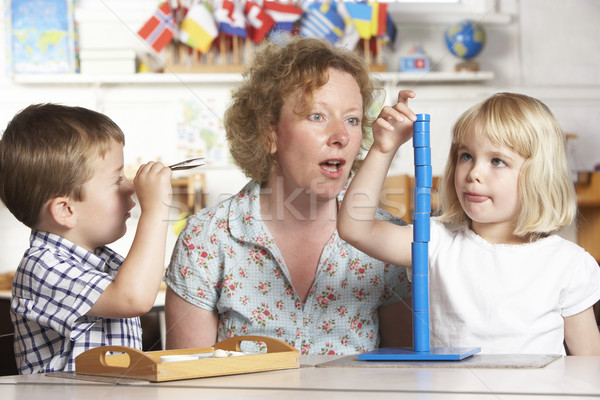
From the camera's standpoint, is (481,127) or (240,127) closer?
(481,127)

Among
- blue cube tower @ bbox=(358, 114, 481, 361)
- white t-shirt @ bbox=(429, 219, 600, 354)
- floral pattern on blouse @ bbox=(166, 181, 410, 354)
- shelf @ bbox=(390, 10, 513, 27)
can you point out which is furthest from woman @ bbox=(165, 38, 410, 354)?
shelf @ bbox=(390, 10, 513, 27)

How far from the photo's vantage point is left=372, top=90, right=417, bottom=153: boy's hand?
3.20 feet

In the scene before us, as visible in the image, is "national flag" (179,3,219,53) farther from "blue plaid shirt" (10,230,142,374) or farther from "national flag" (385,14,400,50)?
"blue plaid shirt" (10,230,142,374)

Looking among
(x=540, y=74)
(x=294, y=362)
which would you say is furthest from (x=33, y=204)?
(x=540, y=74)

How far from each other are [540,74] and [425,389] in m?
3.45

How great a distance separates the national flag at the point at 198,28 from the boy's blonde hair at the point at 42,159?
2.42m

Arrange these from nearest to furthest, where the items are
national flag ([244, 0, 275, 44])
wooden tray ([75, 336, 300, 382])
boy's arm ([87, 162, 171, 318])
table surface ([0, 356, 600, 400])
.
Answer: table surface ([0, 356, 600, 400]) → wooden tray ([75, 336, 300, 382]) → boy's arm ([87, 162, 171, 318]) → national flag ([244, 0, 275, 44])

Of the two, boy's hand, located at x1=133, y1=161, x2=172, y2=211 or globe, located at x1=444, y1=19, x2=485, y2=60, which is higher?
globe, located at x1=444, y1=19, x2=485, y2=60

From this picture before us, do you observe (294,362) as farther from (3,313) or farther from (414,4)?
(414,4)

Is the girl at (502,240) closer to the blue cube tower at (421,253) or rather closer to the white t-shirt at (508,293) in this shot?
the white t-shirt at (508,293)

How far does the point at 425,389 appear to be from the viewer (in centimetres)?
62

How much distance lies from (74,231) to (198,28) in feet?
8.19

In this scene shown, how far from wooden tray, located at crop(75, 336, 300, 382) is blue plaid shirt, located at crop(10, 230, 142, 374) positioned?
165 millimetres

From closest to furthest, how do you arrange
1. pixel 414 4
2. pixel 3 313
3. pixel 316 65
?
1. pixel 3 313
2. pixel 316 65
3. pixel 414 4
